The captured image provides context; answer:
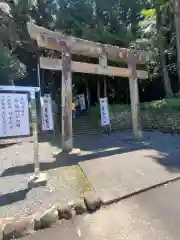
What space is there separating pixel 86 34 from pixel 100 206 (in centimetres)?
1195

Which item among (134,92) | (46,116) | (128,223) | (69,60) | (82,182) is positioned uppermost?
(69,60)

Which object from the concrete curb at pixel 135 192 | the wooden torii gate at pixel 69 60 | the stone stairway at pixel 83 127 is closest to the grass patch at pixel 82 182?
the concrete curb at pixel 135 192

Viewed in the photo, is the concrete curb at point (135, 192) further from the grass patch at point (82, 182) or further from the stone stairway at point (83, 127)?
the stone stairway at point (83, 127)

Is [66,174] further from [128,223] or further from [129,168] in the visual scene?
[128,223]

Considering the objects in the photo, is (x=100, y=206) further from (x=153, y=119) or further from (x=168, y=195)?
(x=153, y=119)

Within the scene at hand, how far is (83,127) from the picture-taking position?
41.3ft

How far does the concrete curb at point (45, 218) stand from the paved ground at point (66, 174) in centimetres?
35

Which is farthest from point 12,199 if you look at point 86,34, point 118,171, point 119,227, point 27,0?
point 86,34

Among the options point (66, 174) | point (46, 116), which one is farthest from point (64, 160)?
point (46, 116)

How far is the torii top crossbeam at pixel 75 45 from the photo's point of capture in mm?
6164

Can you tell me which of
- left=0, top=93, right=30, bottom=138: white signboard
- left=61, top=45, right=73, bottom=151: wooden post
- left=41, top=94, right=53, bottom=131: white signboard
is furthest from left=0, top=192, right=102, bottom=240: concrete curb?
left=41, top=94, right=53, bottom=131: white signboard

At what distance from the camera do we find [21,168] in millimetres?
5289

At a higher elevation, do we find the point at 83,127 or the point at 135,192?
the point at 83,127

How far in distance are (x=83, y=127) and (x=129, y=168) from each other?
7.48 metres
